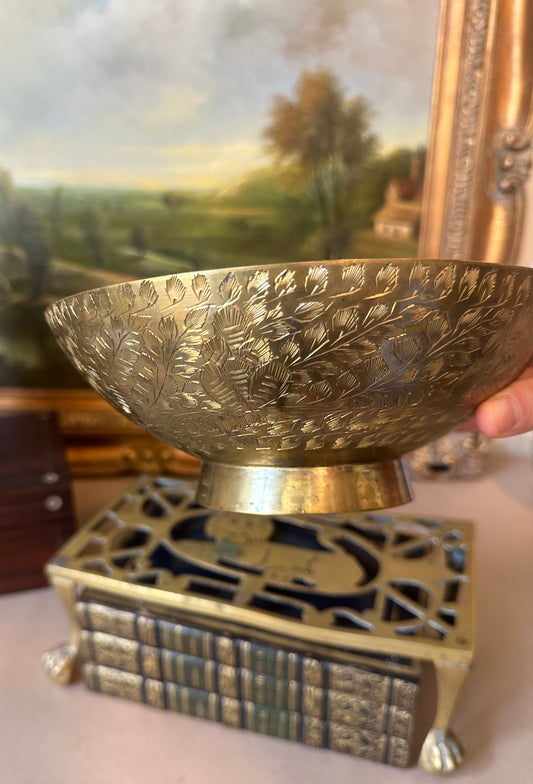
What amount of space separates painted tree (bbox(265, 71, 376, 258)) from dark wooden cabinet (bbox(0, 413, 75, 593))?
0.70 m

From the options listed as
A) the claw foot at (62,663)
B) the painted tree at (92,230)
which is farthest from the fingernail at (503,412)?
the painted tree at (92,230)

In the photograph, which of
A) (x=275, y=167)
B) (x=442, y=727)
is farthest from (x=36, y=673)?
(x=275, y=167)

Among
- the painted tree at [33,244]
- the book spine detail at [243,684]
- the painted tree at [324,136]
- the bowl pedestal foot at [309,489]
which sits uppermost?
the painted tree at [324,136]

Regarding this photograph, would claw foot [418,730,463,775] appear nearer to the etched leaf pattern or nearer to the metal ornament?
the metal ornament

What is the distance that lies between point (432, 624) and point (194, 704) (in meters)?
0.28

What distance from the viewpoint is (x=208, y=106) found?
882 mm

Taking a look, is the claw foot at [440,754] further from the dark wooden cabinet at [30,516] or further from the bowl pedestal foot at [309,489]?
the dark wooden cabinet at [30,516]

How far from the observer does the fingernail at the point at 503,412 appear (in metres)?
0.43

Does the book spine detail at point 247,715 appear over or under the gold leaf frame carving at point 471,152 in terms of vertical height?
under

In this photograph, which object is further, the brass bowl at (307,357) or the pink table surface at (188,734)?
the pink table surface at (188,734)

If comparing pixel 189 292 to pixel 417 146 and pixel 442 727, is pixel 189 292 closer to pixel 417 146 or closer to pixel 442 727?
pixel 442 727

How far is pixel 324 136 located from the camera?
90 cm

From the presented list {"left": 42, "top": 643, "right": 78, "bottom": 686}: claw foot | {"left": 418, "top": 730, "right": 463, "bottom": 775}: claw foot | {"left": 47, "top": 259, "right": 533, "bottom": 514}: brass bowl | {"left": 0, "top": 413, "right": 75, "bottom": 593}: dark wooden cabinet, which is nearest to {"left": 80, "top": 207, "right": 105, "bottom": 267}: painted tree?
{"left": 0, "top": 413, "right": 75, "bottom": 593}: dark wooden cabinet

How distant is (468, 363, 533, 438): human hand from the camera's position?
16.8 inches
